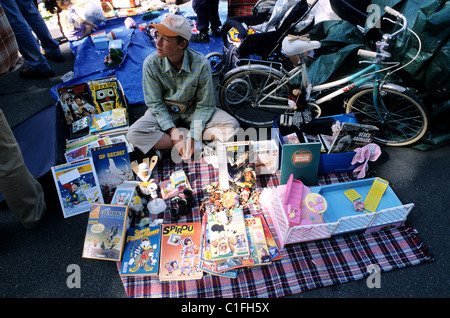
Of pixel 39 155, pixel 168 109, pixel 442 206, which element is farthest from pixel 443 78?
pixel 39 155

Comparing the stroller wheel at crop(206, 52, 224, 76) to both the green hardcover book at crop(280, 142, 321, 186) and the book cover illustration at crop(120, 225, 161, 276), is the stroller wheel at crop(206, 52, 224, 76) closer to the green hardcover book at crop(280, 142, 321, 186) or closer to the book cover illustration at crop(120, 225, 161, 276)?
the green hardcover book at crop(280, 142, 321, 186)

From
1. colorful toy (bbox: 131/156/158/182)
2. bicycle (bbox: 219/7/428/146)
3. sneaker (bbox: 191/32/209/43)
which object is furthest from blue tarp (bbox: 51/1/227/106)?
bicycle (bbox: 219/7/428/146)

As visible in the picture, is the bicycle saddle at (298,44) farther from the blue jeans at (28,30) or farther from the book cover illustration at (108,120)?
the blue jeans at (28,30)

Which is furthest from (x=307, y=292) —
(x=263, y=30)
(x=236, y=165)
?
(x=263, y=30)

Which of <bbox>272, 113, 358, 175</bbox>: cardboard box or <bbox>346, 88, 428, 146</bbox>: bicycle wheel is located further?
<bbox>346, 88, 428, 146</bbox>: bicycle wheel

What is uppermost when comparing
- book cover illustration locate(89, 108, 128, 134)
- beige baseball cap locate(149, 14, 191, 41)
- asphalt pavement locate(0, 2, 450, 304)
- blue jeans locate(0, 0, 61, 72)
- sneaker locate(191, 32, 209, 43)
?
beige baseball cap locate(149, 14, 191, 41)

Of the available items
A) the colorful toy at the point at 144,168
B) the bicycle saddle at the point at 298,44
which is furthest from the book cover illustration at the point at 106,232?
the bicycle saddle at the point at 298,44

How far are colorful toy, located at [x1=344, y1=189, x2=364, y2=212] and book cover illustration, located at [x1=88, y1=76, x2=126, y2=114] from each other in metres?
2.65

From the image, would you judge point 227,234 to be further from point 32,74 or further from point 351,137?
point 32,74

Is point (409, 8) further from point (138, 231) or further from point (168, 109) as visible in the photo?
point (138, 231)

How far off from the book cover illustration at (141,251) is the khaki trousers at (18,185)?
850 mm

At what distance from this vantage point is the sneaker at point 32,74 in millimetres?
4309

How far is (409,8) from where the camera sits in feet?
10.1

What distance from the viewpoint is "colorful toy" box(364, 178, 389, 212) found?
8.20 feet
